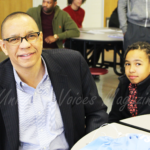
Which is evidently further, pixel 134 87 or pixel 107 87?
pixel 107 87

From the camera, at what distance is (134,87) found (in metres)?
1.89

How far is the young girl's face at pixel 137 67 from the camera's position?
1865 mm

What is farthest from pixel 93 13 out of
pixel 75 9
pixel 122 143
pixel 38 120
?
pixel 122 143

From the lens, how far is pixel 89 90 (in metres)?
1.46

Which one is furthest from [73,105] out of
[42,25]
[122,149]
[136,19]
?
[42,25]

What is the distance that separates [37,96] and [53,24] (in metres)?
2.59

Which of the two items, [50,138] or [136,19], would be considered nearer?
[50,138]

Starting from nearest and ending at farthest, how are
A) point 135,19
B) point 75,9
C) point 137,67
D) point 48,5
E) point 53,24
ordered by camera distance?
1. point 137,67
2. point 135,19
3. point 48,5
4. point 53,24
5. point 75,9

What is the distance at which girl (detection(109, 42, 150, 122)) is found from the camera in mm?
1836

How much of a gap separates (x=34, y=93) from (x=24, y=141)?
245 millimetres

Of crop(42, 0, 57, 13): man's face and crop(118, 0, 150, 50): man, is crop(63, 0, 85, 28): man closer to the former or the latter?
crop(42, 0, 57, 13): man's face

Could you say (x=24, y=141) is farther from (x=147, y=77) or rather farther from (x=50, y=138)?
(x=147, y=77)

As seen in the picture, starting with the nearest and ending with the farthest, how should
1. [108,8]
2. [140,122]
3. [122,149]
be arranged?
1. [122,149]
2. [140,122]
3. [108,8]

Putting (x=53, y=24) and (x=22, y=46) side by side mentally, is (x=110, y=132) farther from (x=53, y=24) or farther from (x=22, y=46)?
(x=53, y=24)
